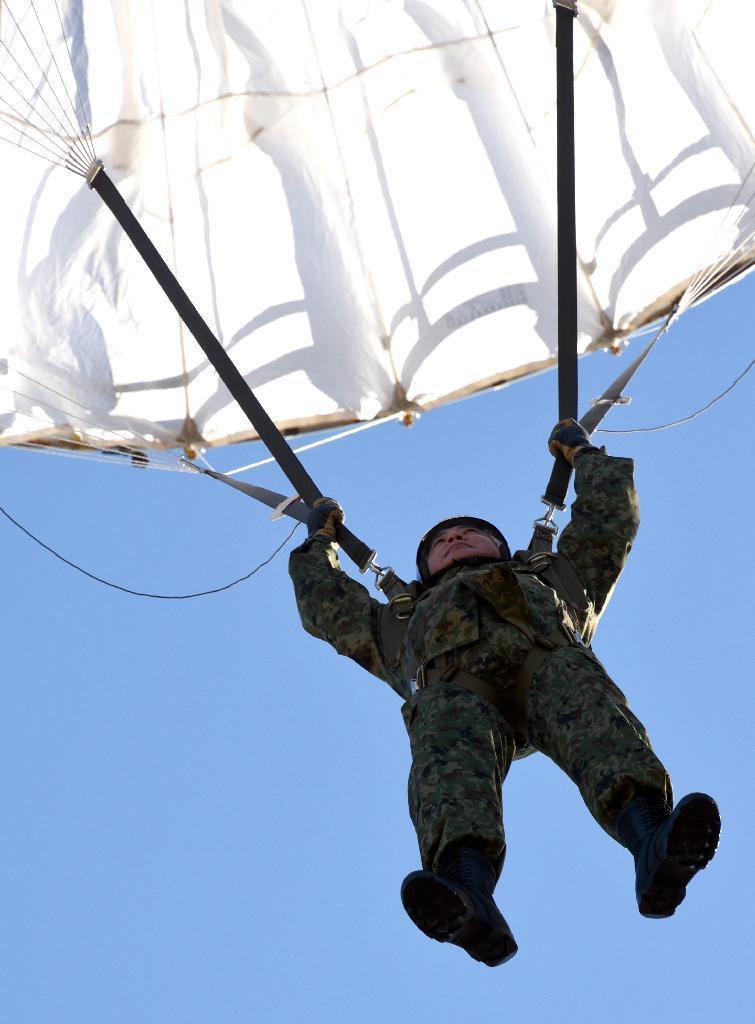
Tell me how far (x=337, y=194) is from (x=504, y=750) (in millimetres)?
5692

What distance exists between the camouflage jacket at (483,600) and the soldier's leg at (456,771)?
0.23 m

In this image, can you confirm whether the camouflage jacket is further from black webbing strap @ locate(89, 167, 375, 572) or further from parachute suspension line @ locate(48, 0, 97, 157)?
parachute suspension line @ locate(48, 0, 97, 157)

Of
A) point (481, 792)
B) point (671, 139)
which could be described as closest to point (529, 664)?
point (481, 792)

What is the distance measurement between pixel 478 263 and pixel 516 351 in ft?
2.26

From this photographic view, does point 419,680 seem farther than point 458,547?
No

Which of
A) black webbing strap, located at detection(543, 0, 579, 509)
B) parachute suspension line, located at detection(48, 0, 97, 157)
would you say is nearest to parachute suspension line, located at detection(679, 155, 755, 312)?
black webbing strap, located at detection(543, 0, 579, 509)

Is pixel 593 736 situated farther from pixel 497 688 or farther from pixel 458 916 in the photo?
pixel 458 916

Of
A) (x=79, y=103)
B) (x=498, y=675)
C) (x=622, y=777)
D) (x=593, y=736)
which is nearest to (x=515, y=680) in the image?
(x=498, y=675)

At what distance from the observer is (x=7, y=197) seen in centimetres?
1095

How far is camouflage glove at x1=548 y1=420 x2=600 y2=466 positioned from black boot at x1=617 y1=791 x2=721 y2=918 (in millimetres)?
2641

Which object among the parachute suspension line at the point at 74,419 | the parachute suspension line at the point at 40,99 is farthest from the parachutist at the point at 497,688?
the parachute suspension line at the point at 40,99

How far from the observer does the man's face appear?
24.3ft

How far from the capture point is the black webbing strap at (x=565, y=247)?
811cm

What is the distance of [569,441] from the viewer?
808cm
